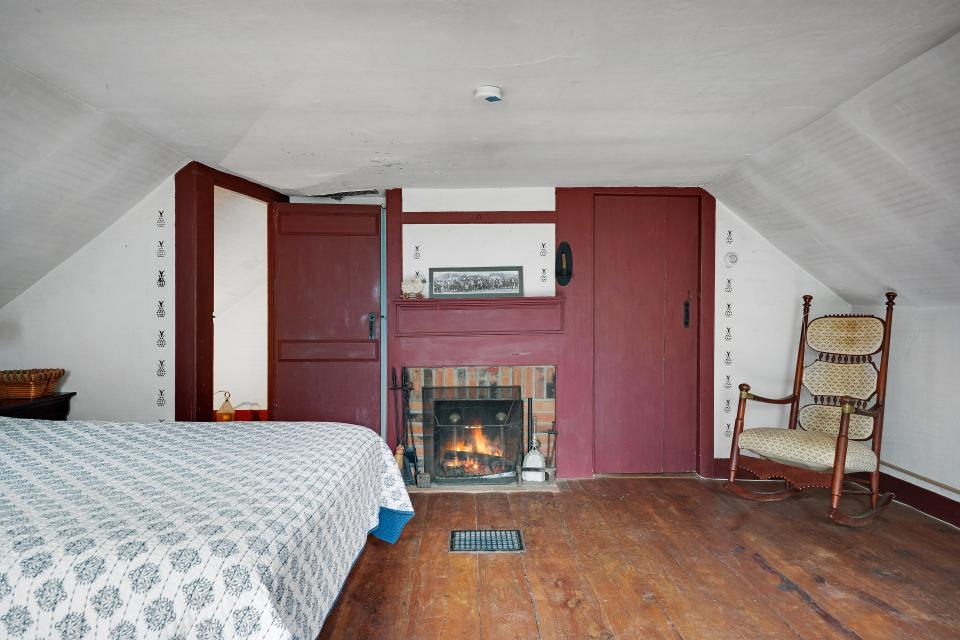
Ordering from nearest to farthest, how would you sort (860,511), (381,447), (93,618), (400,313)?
(93,618)
(381,447)
(860,511)
(400,313)

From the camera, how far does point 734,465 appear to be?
3631mm

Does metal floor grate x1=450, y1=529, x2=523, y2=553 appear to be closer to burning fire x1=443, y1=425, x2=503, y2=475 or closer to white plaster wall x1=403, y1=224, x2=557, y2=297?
burning fire x1=443, y1=425, x2=503, y2=475

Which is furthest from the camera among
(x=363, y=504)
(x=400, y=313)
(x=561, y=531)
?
(x=400, y=313)

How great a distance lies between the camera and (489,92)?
2.35 meters

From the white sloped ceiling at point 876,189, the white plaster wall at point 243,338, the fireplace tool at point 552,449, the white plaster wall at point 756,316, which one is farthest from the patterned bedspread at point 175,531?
the white plaster wall at point 243,338

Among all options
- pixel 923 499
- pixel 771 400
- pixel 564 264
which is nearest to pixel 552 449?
pixel 564 264

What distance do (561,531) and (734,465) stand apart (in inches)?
53.0

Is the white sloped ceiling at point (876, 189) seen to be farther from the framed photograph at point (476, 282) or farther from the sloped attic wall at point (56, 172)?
the sloped attic wall at point (56, 172)

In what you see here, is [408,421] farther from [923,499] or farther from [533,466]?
[923,499]

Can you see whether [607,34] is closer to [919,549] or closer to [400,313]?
[400,313]

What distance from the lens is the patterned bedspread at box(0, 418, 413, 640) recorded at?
1247mm

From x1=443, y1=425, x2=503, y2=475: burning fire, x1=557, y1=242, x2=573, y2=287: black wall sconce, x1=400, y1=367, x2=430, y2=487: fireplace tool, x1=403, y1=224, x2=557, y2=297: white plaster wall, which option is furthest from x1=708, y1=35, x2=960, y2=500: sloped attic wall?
x1=400, y1=367, x2=430, y2=487: fireplace tool

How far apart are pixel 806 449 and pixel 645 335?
135cm

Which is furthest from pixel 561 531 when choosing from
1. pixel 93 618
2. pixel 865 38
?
pixel 865 38
